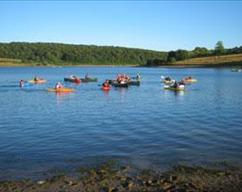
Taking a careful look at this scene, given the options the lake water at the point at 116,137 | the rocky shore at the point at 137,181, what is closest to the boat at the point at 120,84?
the lake water at the point at 116,137

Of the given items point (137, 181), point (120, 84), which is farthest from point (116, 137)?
point (120, 84)

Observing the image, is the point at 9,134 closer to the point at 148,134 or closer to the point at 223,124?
the point at 148,134

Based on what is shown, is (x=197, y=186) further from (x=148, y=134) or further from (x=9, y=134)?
(x=9, y=134)

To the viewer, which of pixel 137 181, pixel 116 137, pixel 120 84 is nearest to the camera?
pixel 137 181

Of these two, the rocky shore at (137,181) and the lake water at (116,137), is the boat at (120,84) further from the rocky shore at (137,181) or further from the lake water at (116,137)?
the rocky shore at (137,181)

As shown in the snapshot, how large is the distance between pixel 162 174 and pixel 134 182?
173cm

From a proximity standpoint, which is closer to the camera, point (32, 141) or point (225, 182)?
point (225, 182)

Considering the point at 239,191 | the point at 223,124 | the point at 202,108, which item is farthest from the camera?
the point at 202,108

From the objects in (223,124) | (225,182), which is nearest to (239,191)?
(225,182)

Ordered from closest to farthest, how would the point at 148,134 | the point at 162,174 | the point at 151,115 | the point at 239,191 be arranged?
1. the point at 239,191
2. the point at 162,174
3. the point at 148,134
4. the point at 151,115

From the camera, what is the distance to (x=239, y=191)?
16500mm

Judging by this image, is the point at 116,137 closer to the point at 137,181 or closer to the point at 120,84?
the point at 137,181

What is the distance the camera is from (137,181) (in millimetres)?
18094

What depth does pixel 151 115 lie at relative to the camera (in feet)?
132
